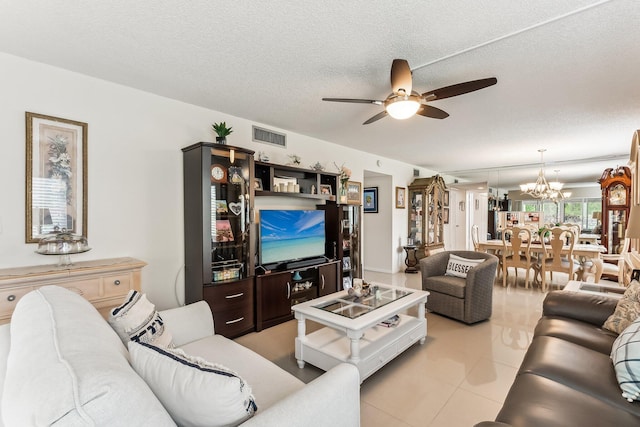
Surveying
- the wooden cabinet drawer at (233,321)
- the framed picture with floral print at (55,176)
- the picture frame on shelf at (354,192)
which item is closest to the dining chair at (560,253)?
the picture frame on shelf at (354,192)

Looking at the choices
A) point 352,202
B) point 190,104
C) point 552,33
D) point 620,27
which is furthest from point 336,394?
point 352,202

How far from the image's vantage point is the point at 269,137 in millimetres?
3836

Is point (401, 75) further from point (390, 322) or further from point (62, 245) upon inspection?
point (62, 245)

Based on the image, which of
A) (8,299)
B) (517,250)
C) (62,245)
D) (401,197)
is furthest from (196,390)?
(401,197)

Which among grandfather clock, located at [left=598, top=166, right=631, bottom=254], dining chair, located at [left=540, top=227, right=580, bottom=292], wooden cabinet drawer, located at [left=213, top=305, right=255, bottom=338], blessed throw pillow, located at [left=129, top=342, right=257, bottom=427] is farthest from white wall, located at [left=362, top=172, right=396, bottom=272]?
blessed throw pillow, located at [left=129, top=342, right=257, bottom=427]

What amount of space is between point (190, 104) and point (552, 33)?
123 inches

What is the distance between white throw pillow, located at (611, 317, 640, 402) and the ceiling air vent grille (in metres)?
3.62

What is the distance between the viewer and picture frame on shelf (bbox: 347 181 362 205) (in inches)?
193

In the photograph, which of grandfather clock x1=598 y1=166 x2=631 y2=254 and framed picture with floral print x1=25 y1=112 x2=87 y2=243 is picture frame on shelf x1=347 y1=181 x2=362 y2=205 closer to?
framed picture with floral print x1=25 y1=112 x2=87 y2=243

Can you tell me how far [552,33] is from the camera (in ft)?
6.02

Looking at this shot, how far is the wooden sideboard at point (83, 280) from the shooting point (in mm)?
1887

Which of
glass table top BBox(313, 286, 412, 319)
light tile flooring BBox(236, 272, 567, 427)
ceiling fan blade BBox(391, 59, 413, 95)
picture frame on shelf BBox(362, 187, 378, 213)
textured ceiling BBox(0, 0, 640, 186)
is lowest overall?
light tile flooring BBox(236, 272, 567, 427)

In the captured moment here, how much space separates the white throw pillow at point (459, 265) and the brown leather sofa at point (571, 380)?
1358 millimetres

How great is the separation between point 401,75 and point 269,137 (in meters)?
2.20
